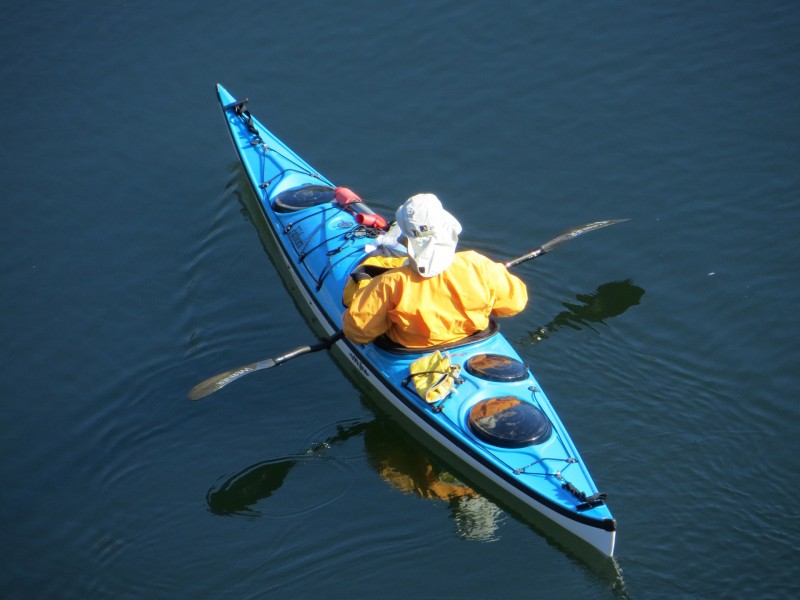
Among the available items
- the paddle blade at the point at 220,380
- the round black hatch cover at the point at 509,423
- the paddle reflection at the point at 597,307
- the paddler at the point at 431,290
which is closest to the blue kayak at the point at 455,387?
the round black hatch cover at the point at 509,423

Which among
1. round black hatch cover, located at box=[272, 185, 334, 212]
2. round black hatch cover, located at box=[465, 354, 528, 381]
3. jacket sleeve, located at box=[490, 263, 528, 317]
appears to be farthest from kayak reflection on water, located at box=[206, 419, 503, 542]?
round black hatch cover, located at box=[272, 185, 334, 212]

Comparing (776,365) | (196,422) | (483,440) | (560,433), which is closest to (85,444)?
(196,422)

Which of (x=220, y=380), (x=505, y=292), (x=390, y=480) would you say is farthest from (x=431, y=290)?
(x=220, y=380)

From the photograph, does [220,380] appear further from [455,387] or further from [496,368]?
[496,368]

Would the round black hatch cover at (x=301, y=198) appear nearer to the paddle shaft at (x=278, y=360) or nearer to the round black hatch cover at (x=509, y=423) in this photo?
the paddle shaft at (x=278, y=360)

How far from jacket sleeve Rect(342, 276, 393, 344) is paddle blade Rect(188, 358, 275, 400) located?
0.79m

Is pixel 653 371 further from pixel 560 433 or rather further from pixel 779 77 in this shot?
pixel 779 77

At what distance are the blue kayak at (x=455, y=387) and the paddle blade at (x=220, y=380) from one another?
550 millimetres

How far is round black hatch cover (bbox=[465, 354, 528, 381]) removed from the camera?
6402mm

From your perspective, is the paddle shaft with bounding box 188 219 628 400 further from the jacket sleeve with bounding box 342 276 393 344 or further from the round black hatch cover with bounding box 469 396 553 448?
the round black hatch cover with bounding box 469 396 553 448

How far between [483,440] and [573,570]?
964 mm

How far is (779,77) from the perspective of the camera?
9312mm

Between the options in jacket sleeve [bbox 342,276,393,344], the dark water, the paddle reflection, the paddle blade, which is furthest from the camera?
the paddle reflection

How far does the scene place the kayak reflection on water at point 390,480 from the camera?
6148 mm
